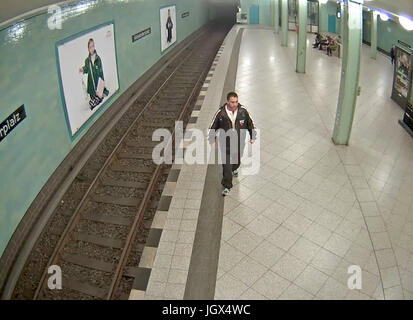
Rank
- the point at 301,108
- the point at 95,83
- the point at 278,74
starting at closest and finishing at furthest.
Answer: the point at 95,83, the point at 301,108, the point at 278,74

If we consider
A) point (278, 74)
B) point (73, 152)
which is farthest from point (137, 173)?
point (278, 74)

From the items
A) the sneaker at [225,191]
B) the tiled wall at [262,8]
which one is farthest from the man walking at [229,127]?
the tiled wall at [262,8]

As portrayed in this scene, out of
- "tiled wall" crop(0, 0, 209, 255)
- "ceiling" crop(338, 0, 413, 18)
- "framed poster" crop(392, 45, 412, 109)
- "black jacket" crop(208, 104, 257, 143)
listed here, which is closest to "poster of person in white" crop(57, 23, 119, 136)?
"tiled wall" crop(0, 0, 209, 255)

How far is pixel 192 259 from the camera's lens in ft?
14.9

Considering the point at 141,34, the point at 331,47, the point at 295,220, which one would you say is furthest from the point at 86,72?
the point at 331,47

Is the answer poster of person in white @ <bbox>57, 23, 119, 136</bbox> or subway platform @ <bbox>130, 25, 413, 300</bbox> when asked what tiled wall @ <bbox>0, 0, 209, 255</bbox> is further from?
subway platform @ <bbox>130, 25, 413, 300</bbox>

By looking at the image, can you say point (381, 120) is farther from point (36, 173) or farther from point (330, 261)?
point (36, 173)

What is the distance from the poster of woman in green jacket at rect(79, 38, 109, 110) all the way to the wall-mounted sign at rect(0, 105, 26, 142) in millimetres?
2330

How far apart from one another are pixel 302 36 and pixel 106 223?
10.4 m

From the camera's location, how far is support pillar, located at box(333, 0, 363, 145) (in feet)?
20.9

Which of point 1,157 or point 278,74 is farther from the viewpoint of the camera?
point 278,74
